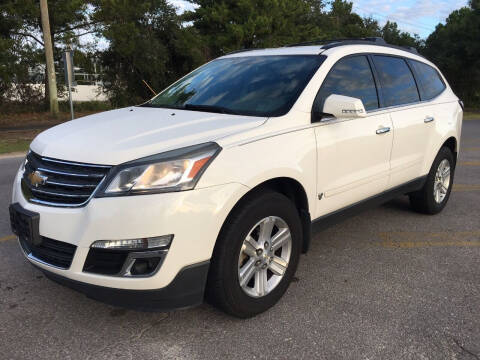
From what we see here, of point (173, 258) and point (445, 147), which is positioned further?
point (445, 147)

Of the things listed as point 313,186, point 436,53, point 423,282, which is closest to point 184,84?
point 313,186

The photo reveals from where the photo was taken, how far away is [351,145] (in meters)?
3.50

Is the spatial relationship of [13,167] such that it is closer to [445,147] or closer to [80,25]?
[445,147]

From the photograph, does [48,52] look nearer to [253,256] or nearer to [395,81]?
[395,81]

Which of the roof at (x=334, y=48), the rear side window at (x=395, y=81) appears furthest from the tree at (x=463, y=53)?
the roof at (x=334, y=48)

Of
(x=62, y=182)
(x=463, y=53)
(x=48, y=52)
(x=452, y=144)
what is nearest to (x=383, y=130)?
(x=452, y=144)

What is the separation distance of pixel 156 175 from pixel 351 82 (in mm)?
2002

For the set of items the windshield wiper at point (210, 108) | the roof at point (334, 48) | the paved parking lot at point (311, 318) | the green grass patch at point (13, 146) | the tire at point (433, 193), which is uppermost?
the roof at point (334, 48)

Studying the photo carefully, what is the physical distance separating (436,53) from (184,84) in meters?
35.2

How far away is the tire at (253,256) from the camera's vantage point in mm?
2615

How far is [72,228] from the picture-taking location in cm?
246

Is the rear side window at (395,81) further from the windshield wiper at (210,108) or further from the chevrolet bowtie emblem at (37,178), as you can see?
the chevrolet bowtie emblem at (37,178)

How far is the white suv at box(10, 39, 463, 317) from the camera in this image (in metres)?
2.42

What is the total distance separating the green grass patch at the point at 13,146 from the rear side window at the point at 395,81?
925 cm
